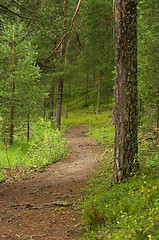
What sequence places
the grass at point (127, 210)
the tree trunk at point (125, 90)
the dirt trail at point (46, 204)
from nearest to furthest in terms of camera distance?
the grass at point (127, 210), the dirt trail at point (46, 204), the tree trunk at point (125, 90)

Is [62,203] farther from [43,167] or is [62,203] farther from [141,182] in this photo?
[43,167]

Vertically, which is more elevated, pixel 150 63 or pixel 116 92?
pixel 150 63

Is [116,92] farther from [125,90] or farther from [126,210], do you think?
[126,210]

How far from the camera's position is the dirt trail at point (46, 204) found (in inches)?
167

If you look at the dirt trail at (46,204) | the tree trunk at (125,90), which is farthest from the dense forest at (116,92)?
the dirt trail at (46,204)

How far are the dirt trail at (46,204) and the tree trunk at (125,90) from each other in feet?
5.02

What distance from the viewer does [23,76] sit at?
13.7 meters

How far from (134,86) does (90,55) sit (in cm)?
2183

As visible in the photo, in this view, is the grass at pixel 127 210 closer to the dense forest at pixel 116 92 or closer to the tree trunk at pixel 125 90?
the dense forest at pixel 116 92

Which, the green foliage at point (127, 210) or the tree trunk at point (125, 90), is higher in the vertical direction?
the tree trunk at point (125, 90)

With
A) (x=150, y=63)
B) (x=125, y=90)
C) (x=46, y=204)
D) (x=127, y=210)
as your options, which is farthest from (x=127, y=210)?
(x=150, y=63)

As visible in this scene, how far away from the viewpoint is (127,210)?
12.9ft

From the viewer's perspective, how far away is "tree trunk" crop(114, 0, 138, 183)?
17.6 ft

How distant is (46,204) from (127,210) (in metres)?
2.49
